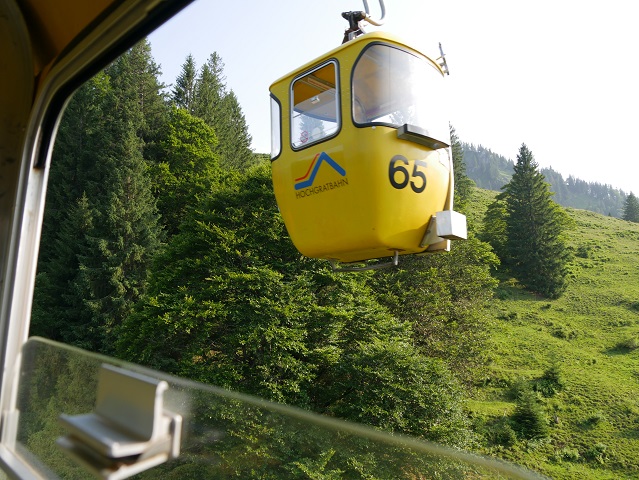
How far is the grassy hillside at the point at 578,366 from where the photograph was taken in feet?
75.2

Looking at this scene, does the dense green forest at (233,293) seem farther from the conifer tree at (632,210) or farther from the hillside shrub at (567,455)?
the conifer tree at (632,210)

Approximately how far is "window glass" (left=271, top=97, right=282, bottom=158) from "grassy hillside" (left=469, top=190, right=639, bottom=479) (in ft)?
64.3

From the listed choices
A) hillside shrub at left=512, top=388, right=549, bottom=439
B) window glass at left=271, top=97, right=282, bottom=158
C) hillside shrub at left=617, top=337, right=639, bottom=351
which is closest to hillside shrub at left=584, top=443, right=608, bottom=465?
hillside shrub at left=512, top=388, right=549, bottom=439

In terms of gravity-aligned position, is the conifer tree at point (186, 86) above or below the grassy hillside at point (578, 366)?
above

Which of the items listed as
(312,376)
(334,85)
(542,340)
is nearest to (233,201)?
(312,376)

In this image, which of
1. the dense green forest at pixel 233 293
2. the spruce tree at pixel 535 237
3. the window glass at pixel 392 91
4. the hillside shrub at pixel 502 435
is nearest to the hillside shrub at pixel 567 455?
the dense green forest at pixel 233 293

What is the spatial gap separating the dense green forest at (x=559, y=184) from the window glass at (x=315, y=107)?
126 metres

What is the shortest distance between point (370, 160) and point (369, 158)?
0.06 ft

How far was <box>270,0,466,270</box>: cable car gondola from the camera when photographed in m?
3.50

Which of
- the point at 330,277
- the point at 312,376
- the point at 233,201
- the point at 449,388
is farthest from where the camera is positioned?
the point at 233,201

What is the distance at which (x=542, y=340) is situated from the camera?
114 ft

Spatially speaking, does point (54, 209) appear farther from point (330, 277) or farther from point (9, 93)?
point (9, 93)

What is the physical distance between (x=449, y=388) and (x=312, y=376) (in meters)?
4.21

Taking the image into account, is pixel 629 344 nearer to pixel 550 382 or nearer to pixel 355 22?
pixel 550 382
